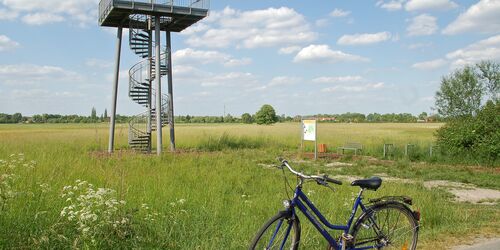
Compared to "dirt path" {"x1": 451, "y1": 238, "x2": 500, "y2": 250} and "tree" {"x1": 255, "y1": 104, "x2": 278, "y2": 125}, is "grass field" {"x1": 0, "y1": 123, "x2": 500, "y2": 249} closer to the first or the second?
"dirt path" {"x1": 451, "y1": 238, "x2": 500, "y2": 250}

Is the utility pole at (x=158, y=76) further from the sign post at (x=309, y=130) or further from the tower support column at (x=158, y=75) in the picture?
the sign post at (x=309, y=130)

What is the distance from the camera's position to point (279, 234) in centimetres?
444

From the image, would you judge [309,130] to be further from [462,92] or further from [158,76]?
[462,92]

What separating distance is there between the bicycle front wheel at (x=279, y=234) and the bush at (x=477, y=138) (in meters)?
18.2

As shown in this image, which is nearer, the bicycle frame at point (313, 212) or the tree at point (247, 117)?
the bicycle frame at point (313, 212)

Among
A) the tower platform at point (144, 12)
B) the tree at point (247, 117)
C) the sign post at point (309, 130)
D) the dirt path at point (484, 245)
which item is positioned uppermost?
the tower platform at point (144, 12)

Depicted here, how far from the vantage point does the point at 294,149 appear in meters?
31.0

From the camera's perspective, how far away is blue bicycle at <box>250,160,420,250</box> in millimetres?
4426

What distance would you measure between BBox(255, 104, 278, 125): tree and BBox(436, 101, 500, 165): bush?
8823 centimetres

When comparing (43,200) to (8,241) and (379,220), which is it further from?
(379,220)

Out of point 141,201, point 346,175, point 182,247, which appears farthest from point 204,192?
point 346,175

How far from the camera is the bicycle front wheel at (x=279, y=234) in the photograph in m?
4.30

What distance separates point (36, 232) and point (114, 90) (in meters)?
20.9

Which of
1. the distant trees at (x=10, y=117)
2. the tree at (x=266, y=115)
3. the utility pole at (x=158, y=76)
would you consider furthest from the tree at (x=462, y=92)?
the distant trees at (x=10, y=117)
